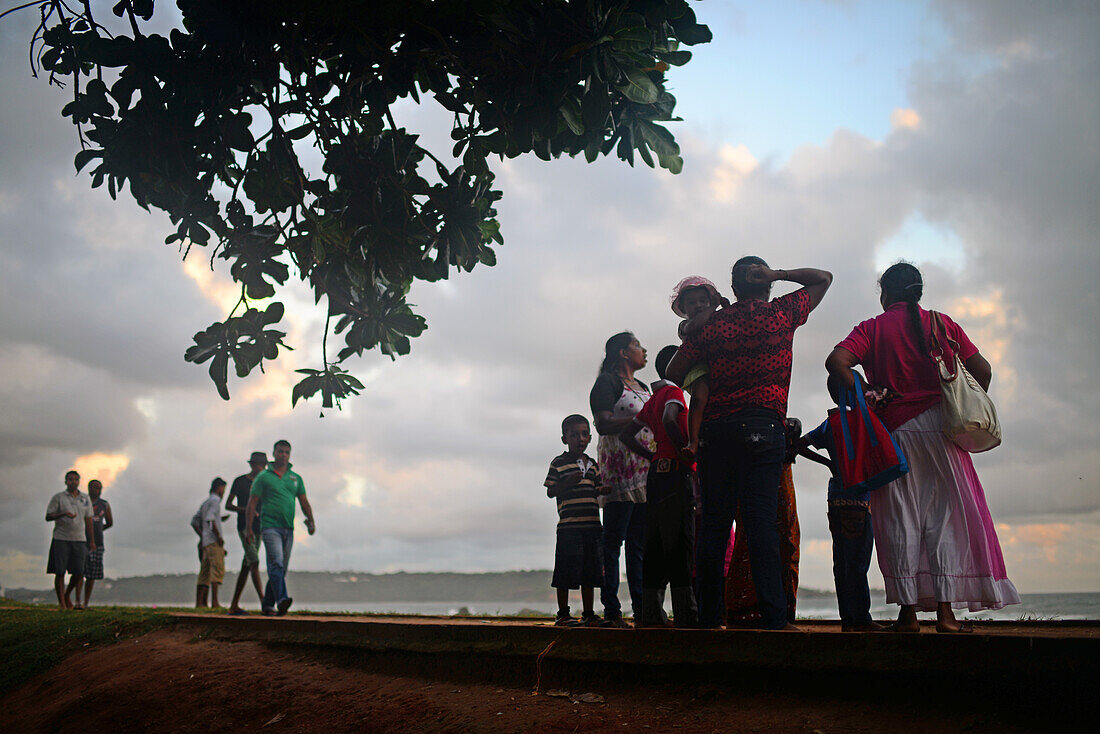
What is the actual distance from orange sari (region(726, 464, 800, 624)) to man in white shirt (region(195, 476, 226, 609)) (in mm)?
9359

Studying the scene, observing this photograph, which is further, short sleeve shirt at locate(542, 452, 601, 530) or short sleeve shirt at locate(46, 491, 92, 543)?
short sleeve shirt at locate(46, 491, 92, 543)

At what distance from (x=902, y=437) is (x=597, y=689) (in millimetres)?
2143

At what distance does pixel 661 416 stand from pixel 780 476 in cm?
96

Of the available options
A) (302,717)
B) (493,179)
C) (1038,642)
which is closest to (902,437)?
(1038,642)

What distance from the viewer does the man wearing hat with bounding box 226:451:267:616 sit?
375 inches

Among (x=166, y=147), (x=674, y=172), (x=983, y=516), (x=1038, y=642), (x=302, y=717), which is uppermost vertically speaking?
(x=166, y=147)

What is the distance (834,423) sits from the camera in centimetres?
421

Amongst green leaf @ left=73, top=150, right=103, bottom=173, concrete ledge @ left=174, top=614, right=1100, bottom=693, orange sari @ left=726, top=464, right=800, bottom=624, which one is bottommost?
concrete ledge @ left=174, top=614, right=1100, bottom=693

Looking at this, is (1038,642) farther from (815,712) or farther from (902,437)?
(902,437)

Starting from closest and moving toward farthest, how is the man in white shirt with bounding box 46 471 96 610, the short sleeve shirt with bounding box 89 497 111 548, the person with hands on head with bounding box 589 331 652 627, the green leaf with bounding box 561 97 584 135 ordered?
the green leaf with bounding box 561 97 584 135, the person with hands on head with bounding box 589 331 652 627, the man in white shirt with bounding box 46 471 96 610, the short sleeve shirt with bounding box 89 497 111 548

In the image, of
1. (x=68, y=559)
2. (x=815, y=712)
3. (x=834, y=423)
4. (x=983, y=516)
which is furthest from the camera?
(x=68, y=559)

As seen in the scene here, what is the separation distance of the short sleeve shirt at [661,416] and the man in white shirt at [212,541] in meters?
8.82

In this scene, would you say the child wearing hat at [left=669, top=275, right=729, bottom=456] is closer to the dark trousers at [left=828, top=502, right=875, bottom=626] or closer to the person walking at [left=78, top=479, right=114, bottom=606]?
the dark trousers at [left=828, top=502, right=875, bottom=626]

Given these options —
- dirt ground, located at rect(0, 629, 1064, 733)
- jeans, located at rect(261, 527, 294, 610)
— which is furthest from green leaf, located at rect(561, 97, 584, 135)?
jeans, located at rect(261, 527, 294, 610)
